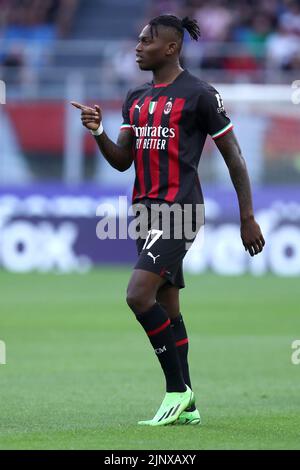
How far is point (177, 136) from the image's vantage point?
7691 mm

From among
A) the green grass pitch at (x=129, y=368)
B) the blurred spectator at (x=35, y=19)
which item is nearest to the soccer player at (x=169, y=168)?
the green grass pitch at (x=129, y=368)

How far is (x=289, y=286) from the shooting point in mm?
19406

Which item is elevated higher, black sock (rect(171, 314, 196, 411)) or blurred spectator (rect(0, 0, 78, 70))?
blurred spectator (rect(0, 0, 78, 70))

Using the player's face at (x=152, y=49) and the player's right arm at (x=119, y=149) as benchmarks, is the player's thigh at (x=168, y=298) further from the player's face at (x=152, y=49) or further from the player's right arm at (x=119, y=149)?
the player's face at (x=152, y=49)

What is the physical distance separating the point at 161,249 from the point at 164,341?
0.59 metres

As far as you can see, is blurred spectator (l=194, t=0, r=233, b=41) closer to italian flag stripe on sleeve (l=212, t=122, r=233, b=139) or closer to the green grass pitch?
the green grass pitch

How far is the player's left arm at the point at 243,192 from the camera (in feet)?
24.8

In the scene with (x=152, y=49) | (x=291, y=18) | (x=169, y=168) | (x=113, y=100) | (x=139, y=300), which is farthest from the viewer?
(x=291, y=18)

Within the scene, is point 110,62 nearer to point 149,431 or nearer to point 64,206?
point 64,206

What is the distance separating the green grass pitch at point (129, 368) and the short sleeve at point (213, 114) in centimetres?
191

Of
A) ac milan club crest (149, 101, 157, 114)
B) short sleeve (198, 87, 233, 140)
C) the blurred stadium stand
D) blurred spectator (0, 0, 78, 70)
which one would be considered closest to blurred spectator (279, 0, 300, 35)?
the blurred stadium stand

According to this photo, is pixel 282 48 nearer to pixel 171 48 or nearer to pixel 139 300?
pixel 171 48

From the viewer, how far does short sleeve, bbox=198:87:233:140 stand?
7609mm

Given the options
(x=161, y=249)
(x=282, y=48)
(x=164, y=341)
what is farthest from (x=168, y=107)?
(x=282, y=48)
